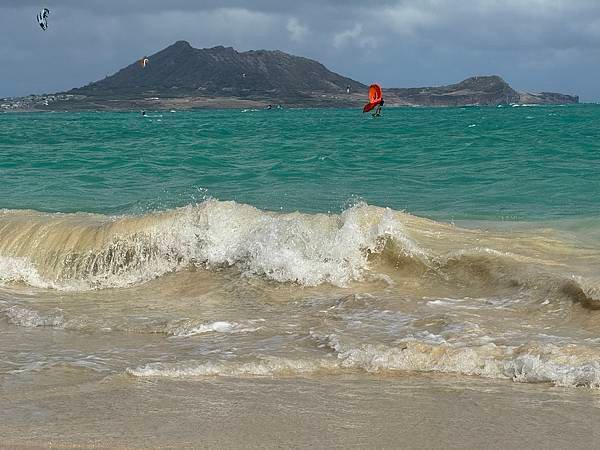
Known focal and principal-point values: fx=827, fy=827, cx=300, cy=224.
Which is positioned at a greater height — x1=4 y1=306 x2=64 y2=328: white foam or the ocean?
the ocean

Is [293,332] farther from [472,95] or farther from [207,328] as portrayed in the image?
[472,95]

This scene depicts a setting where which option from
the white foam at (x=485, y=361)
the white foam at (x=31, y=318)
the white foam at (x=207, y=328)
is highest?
the white foam at (x=485, y=361)

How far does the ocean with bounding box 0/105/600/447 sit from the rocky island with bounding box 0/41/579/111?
127212 millimetres

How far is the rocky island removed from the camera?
150m

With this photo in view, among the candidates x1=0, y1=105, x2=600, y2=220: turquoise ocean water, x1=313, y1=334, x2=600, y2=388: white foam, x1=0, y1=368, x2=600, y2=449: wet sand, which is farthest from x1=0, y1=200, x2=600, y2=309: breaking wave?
x1=0, y1=105, x2=600, y2=220: turquoise ocean water

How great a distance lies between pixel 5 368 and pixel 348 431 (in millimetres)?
2883

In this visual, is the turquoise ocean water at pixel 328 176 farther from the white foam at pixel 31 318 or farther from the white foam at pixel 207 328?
the white foam at pixel 207 328

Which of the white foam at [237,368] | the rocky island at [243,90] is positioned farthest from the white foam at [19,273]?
the rocky island at [243,90]

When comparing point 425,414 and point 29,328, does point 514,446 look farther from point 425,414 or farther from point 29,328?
point 29,328

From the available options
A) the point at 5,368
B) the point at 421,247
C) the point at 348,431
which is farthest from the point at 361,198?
the point at 348,431

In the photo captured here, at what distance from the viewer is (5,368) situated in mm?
6051

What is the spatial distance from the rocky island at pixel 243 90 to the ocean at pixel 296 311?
127212 millimetres

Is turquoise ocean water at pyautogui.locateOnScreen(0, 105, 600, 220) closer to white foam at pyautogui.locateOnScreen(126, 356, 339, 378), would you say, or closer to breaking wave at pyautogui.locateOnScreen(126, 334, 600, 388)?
breaking wave at pyautogui.locateOnScreen(126, 334, 600, 388)

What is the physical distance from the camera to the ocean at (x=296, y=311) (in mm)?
5023
